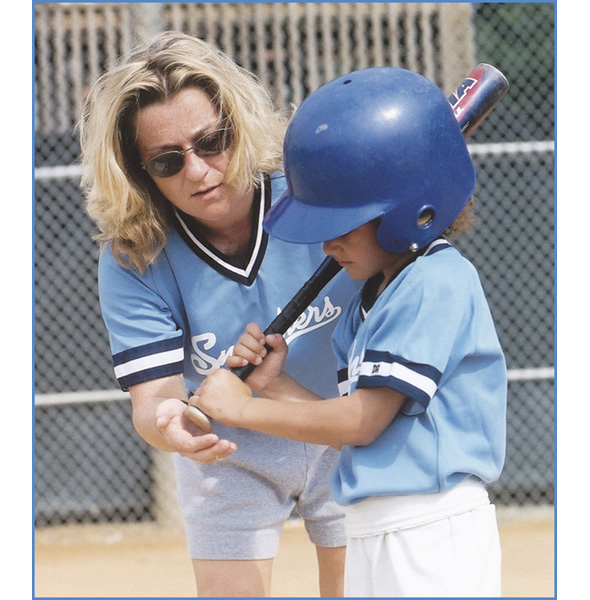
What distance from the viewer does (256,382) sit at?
2207 mm

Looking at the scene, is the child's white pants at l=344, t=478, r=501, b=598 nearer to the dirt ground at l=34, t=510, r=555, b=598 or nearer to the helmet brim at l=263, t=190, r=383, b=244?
the helmet brim at l=263, t=190, r=383, b=244

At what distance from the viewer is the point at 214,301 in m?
2.40

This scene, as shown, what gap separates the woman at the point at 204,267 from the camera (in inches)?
88.9

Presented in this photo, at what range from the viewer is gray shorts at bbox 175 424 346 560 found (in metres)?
2.48

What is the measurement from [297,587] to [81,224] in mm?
2651

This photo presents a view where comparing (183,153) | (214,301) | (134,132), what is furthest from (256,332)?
(134,132)

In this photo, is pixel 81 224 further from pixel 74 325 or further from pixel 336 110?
pixel 336 110

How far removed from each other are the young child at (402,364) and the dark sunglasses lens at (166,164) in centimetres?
36

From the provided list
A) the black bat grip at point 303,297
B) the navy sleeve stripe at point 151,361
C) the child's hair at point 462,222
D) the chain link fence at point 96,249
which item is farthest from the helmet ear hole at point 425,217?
the chain link fence at point 96,249

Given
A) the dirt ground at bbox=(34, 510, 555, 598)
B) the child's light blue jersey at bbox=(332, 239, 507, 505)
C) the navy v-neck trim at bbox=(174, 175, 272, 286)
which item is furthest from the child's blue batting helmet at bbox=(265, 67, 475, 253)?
the dirt ground at bbox=(34, 510, 555, 598)

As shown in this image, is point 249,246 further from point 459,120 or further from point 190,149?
point 459,120

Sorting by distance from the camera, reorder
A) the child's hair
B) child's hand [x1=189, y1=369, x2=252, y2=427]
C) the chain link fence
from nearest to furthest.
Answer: child's hand [x1=189, y1=369, x2=252, y2=427] < the child's hair < the chain link fence

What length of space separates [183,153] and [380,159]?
22.2 inches

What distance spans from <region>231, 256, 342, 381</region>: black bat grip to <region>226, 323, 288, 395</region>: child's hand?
0.07ft
